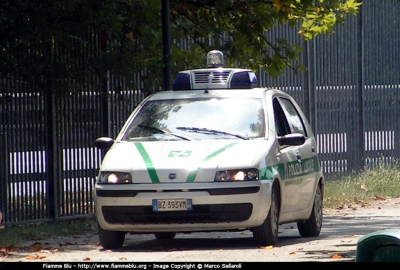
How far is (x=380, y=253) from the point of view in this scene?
448 cm

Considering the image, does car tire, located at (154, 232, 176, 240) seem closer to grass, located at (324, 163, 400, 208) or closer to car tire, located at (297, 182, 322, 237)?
car tire, located at (297, 182, 322, 237)

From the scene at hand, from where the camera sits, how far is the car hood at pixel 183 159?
34.0ft

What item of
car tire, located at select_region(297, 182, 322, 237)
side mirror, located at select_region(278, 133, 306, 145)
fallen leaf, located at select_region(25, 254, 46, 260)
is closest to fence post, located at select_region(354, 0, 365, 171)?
car tire, located at select_region(297, 182, 322, 237)

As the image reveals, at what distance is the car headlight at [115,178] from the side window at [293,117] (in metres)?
2.45

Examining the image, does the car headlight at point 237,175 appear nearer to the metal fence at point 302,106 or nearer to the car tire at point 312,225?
the car tire at point 312,225

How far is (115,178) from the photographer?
10602 millimetres

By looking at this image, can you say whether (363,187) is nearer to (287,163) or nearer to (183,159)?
(287,163)

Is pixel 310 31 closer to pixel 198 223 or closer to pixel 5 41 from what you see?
pixel 5 41

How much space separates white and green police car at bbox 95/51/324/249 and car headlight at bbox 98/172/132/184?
1cm

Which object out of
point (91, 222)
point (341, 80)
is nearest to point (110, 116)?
point (91, 222)

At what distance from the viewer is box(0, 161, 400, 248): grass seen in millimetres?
12953

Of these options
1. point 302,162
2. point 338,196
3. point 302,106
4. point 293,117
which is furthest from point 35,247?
point 302,106

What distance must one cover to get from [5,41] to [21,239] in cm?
286

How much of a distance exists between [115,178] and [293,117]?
282cm
